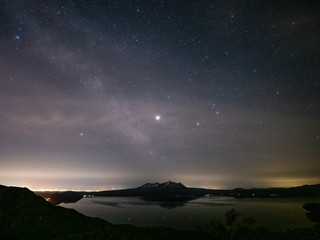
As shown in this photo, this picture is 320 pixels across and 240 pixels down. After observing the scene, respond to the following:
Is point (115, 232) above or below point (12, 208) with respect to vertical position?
below

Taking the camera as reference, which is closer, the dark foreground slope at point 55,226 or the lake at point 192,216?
the dark foreground slope at point 55,226

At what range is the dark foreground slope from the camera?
38375 millimetres

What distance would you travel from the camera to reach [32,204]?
5491cm

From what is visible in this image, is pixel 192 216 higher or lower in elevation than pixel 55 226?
lower

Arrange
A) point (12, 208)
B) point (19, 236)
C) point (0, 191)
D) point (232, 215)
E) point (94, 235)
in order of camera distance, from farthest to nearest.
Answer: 1. point (0, 191)
2. point (12, 208)
3. point (19, 236)
4. point (94, 235)
5. point (232, 215)

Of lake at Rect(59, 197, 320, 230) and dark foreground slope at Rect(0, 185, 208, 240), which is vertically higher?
dark foreground slope at Rect(0, 185, 208, 240)

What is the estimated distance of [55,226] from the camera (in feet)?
144

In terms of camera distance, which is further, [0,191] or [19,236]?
[0,191]

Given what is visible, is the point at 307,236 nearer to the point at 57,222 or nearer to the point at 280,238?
the point at 280,238

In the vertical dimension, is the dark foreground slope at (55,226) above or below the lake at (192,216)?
above

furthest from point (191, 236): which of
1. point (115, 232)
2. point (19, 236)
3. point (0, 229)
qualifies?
point (0, 229)

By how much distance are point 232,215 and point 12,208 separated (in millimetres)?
50547

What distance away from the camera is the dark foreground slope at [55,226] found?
38375mm

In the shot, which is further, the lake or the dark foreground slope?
the lake
